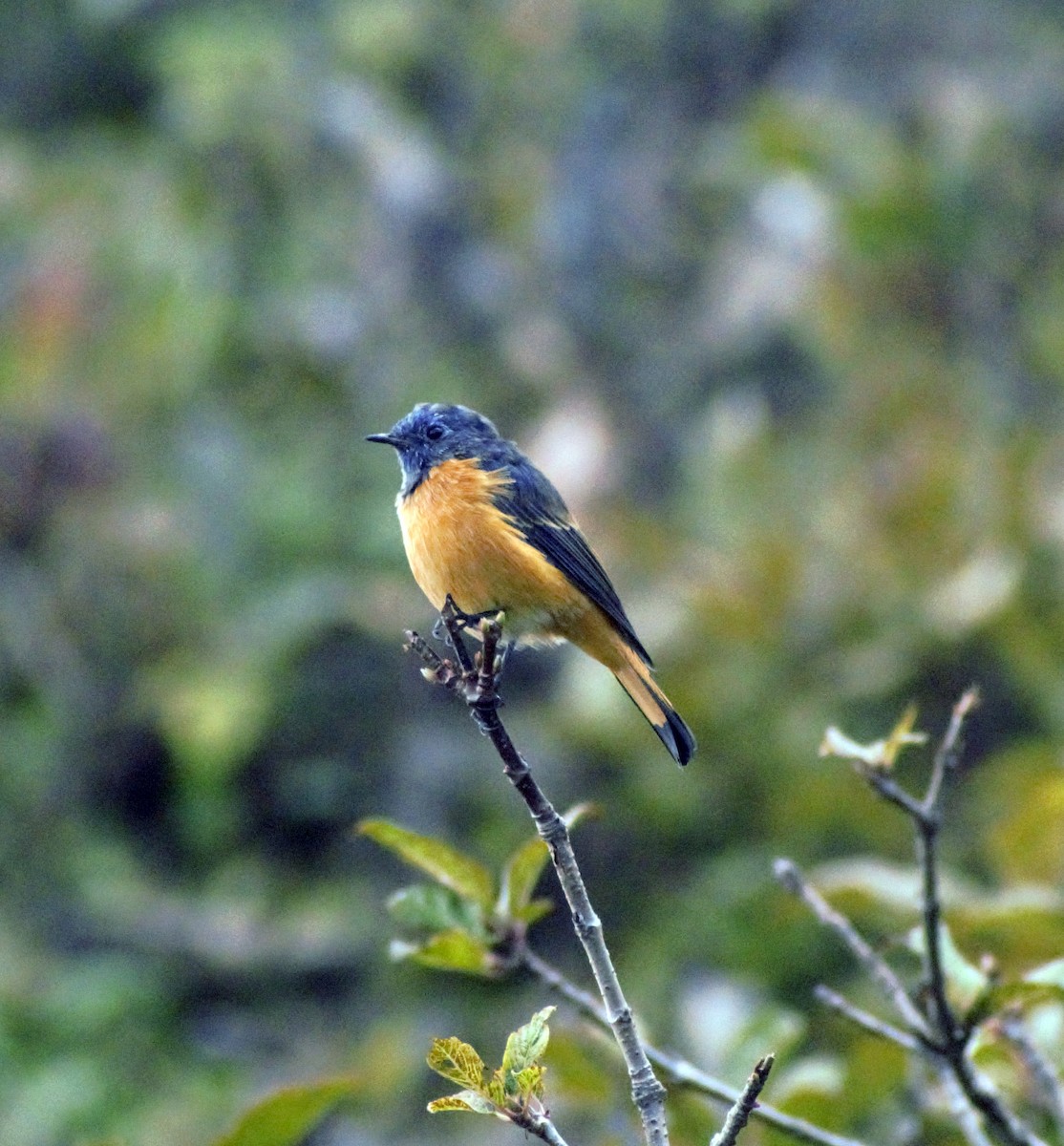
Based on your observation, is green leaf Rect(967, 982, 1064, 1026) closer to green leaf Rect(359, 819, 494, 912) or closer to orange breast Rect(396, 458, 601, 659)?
green leaf Rect(359, 819, 494, 912)

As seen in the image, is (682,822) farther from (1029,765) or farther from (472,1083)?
(472,1083)

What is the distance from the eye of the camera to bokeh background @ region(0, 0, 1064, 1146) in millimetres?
4180

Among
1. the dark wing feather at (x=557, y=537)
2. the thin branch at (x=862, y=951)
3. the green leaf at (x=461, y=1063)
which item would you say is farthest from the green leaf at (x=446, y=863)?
the dark wing feather at (x=557, y=537)

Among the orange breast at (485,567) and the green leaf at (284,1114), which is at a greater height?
the orange breast at (485,567)

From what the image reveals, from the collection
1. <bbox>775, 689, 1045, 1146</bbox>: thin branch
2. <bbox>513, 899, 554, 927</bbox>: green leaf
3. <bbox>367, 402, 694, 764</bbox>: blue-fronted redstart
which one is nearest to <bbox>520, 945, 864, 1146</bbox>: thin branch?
<bbox>513, 899, 554, 927</bbox>: green leaf

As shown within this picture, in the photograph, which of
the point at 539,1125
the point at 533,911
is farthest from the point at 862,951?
the point at 539,1125

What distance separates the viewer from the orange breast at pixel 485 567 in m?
2.89

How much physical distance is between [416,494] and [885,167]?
3856mm

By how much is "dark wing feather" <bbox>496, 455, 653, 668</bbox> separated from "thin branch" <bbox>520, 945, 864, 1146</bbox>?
1090 mm

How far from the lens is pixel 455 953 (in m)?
1.96

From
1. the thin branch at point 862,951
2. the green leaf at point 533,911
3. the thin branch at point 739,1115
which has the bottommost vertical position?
the thin branch at point 739,1115

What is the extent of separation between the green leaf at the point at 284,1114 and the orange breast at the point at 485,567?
1082 millimetres

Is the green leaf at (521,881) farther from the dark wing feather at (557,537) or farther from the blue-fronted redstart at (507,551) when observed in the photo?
the dark wing feather at (557,537)

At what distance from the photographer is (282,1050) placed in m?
5.12
